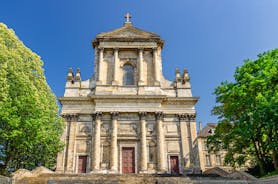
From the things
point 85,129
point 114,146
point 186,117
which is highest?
point 186,117

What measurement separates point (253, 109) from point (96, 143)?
14068 millimetres

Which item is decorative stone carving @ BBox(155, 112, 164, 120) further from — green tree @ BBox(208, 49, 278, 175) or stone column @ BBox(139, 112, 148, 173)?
green tree @ BBox(208, 49, 278, 175)

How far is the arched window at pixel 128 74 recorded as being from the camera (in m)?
26.4

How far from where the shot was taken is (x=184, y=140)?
23.1m

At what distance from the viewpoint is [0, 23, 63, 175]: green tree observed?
43.5 ft

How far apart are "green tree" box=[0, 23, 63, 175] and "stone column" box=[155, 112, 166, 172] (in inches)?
351

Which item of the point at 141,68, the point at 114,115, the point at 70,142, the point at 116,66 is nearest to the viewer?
the point at 70,142

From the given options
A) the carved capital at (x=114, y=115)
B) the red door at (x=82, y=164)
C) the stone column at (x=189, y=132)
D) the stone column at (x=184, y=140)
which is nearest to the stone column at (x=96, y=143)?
the red door at (x=82, y=164)

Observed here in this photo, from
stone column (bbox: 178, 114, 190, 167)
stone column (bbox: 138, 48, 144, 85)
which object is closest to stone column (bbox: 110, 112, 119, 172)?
stone column (bbox: 138, 48, 144, 85)

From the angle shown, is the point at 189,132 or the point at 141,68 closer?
the point at 189,132

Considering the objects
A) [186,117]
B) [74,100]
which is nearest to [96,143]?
[74,100]

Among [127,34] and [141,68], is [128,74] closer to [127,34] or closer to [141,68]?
[141,68]

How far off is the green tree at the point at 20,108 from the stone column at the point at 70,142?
4.28 metres

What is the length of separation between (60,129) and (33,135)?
4.34 meters
